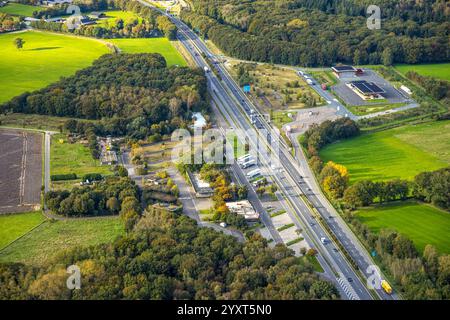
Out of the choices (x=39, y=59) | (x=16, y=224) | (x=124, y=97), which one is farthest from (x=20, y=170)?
(x=39, y=59)

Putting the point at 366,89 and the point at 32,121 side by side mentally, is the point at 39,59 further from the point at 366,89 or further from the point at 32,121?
the point at 366,89

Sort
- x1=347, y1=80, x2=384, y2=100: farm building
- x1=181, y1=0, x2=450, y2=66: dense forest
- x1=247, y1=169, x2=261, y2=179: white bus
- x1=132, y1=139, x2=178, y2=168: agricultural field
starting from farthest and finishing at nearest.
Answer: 1. x1=181, y1=0, x2=450, y2=66: dense forest
2. x1=347, y1=80, x2=384, y2=100: farm building
3. x1=132, y1=139, x2=178, y2=168: agricultural field
4. x1=247, y1=169, x2=261, y2=179: white bus

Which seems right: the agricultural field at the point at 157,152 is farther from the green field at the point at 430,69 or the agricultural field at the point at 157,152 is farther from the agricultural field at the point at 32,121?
the green field at the point at 430,69

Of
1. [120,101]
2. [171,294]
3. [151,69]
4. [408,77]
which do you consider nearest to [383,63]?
[408,77]

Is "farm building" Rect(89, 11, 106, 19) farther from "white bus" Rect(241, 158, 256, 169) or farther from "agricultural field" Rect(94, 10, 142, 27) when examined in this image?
"white bus" Rect(241, 158, 256, 169)

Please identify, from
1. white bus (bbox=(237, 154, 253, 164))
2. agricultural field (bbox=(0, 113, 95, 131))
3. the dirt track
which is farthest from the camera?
agricultural field (bbox=(0, 113, 95, 131))

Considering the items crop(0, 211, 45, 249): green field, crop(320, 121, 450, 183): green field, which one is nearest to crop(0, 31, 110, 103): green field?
crop(0, 211, 45, 249): green field
